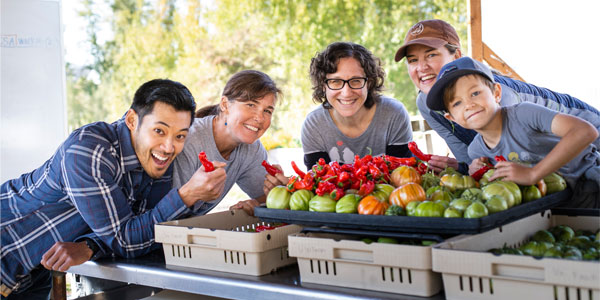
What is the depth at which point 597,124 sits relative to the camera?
9.48 feet

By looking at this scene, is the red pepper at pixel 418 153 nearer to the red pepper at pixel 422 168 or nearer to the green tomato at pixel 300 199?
the red pepper at pixel 422 168

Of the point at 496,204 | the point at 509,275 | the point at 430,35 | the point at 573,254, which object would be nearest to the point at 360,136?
the point at 430,35

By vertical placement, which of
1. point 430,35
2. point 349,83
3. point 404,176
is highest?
point 430,35

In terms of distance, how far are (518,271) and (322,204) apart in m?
0.69

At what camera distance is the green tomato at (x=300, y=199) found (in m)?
2.00

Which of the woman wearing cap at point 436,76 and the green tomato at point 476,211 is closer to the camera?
the green tomato at point 476,211

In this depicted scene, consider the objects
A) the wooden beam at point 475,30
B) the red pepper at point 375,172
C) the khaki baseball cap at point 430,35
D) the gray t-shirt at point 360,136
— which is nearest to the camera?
the red pepper at point 375,172

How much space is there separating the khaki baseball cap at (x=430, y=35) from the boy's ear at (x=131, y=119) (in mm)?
1570

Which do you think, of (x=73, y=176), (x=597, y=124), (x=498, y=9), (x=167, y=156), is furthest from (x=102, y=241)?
(x=498, y=9)

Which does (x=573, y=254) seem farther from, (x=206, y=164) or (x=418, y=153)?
(x=206, y=164)

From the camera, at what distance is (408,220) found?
1708 mm

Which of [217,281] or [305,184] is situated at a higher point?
[305,184]

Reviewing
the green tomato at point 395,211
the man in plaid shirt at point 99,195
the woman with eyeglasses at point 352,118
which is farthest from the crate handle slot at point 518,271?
the woman with eyeglasses at point 352,118

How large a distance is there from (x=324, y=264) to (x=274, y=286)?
17cm
